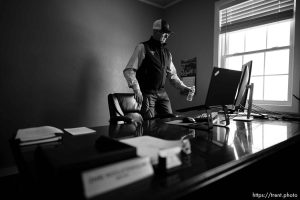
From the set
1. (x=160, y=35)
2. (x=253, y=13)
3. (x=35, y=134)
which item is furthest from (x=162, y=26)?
(x=35, y=134)

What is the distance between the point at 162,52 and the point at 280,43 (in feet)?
4.87

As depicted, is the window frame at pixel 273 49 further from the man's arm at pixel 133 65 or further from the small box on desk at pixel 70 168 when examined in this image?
the small box on desk at pixel 70 168

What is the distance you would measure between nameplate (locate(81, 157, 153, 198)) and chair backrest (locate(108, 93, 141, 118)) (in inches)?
53.6

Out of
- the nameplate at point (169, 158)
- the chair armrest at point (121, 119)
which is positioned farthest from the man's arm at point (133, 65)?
the nameplate at point (169, 158)

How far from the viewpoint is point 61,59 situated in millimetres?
2650

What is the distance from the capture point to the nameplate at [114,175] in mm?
396

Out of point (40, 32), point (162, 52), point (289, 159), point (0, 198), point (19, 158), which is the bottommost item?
point (0, 198)

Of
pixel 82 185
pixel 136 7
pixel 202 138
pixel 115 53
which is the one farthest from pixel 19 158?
pixel 136 7

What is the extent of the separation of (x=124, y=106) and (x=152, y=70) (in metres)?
0.60

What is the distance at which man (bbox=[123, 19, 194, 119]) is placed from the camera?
214cm

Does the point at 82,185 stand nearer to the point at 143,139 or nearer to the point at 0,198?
the point at 143,139

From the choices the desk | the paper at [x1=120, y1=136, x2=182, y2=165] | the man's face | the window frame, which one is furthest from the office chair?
the window frame

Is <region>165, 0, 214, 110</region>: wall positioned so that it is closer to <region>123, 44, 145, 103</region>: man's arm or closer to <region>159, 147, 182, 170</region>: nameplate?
<region>123, 44, 145, 103</region>: man's arm

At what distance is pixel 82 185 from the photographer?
1.30ft
